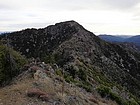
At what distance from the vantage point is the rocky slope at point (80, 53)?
80.1 metres

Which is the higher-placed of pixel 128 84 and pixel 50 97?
pixel 50 97

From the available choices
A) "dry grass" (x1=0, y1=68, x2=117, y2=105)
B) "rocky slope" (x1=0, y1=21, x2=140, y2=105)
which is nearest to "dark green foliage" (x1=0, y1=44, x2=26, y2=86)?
"dry grass" (x1=0, y1=68, x2=117, y2=105)

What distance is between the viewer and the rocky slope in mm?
80075

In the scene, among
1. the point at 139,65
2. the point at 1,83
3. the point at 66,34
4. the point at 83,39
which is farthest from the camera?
the point at 139,65

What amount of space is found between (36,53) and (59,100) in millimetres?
84094

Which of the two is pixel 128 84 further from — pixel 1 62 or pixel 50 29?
pixel 1 62

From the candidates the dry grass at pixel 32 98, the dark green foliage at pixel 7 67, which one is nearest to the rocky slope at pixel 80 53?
the dark green foliage at pixel 7 67

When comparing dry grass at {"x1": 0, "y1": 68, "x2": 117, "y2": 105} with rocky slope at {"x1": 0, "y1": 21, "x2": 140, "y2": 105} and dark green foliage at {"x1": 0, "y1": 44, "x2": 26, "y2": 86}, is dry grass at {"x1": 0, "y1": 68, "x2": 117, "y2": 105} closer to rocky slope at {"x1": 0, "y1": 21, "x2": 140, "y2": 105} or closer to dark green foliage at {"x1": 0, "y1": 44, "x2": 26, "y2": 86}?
dark green foliage at {"x1": 0, "y1": 44, "x2": 26, "y2": 86}

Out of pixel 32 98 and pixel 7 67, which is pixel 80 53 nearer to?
pixel 7 67

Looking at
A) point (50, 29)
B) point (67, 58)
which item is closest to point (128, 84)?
point (67, 58)

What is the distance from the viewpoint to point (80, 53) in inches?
3656

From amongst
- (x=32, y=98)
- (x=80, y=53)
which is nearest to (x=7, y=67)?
(x=32, y=98)

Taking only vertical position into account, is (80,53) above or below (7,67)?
below

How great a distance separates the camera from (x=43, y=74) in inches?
1537
